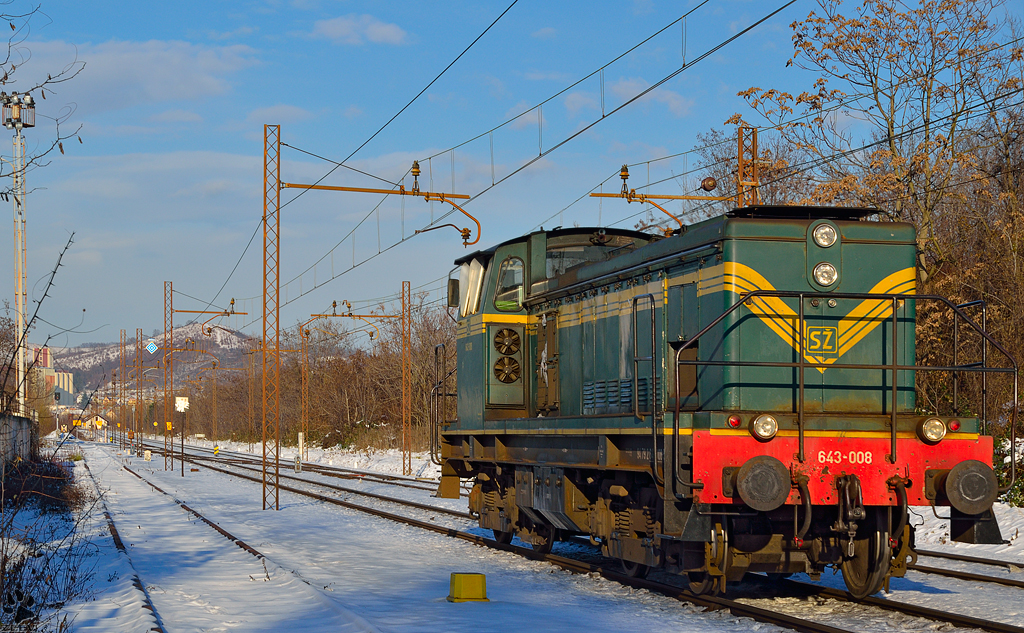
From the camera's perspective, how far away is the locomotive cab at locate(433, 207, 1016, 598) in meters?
7.63

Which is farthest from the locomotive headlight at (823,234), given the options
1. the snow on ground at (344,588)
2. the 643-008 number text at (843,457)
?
the snow on ground at (344,588)

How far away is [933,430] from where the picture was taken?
25.5 ft

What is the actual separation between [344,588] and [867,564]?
17.0ft

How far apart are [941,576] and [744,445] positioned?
4.01 metres

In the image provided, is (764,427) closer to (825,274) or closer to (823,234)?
(825,274)

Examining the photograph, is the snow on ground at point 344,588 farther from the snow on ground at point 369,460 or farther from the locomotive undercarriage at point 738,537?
the snow on ground at point 369,460

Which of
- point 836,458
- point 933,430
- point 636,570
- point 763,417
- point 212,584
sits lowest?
point 212,584

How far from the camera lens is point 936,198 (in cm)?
1991

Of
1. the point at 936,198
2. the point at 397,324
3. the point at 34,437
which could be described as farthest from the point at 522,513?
the point at 397,324

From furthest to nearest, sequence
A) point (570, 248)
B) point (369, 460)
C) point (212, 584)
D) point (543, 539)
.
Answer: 1. point (369, 460)
2. point (570, 248)
3. point (543, 539)
4. point (212, 584)

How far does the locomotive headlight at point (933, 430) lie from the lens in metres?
7.75

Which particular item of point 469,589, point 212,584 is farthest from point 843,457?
point 212,584

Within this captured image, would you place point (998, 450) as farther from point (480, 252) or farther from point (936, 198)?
point (480, 252)

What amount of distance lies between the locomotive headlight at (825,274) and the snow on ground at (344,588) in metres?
3.07
